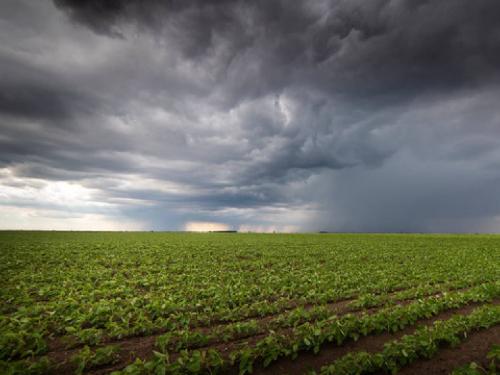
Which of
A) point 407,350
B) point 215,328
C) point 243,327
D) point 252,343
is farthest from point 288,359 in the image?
point 407,350

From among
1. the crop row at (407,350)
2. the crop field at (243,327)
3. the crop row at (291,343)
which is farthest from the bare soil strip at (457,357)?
the crop row at (291,343)

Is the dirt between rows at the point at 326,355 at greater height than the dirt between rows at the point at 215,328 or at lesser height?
lesser

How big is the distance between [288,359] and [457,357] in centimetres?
494

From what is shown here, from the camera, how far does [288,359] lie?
26.0ft

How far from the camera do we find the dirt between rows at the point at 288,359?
750 cm

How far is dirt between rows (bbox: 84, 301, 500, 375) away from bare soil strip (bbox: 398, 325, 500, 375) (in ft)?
4.23

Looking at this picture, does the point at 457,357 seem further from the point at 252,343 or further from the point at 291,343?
the point at 252,343

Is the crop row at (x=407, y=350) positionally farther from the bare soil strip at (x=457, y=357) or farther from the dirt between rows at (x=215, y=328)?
the dirt between rows at (x=215, y=328)

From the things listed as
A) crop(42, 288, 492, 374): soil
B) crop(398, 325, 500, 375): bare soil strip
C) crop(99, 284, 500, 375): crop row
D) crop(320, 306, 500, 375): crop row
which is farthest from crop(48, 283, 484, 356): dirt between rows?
crop(398, 325, 500, 375): bare soil strip

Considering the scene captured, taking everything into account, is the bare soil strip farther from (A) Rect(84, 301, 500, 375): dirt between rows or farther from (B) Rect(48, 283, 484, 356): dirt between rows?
(B) Rect(48, 283, 484, 356): dirt between rows

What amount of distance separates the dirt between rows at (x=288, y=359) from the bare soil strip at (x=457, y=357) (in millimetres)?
1290

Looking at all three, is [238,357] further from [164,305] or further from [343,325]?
[164,305]

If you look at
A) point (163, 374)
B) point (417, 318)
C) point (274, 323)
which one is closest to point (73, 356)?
point (163, 374)

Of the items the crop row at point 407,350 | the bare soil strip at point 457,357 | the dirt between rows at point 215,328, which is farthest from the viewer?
the dirt between rows at point 215,328
